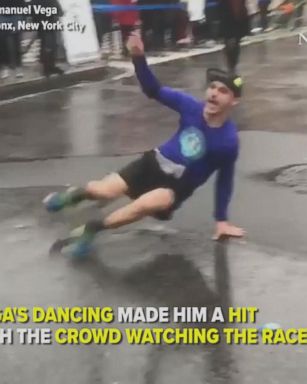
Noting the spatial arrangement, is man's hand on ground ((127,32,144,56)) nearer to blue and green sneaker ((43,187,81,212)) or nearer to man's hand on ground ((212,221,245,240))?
blue and green sneaker ((43,187,81,212))

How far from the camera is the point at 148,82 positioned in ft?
18.9

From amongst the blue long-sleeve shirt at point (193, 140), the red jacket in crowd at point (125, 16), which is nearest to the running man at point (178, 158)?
the blue long-sleeve shirt at point (193, 140)

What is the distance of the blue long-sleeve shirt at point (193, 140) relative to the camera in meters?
5.73

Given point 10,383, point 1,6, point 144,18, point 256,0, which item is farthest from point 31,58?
point 10,383

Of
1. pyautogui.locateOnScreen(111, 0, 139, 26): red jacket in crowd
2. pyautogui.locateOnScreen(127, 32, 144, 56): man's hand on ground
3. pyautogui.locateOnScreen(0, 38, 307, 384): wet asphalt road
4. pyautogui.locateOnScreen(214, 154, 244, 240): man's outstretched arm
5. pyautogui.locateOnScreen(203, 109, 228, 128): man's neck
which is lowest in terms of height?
pyautogui.locateOnScreen(0, 38, 307, 384): wet asphalt road

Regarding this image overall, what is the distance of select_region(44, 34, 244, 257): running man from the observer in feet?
18.7

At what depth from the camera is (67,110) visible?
1186cm

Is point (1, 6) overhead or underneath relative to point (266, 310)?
overhead

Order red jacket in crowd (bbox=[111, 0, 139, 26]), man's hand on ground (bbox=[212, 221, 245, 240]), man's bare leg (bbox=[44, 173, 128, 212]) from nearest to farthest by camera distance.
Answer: man's bare leg (bbox=[44, 173, 128, 212]) < man's hand on ground (bbox=[212, 221, 245, 240]) < red jacket in crowd (bbox=[111, 0, 139, 26])

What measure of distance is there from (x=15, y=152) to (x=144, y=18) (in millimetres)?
9996

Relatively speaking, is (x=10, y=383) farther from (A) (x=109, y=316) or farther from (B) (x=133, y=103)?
(B) (x=133, y=103)

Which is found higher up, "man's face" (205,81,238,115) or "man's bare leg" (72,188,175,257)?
"man's face" (205,81,238,115)

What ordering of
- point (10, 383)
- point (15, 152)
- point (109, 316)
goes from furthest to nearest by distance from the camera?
point (15, 152), point (109, 316), point (10, 383)

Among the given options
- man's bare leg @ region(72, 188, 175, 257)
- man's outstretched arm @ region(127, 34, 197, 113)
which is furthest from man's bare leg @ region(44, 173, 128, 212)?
man's outstretched arm @ region(127, 34, 197, 113)
